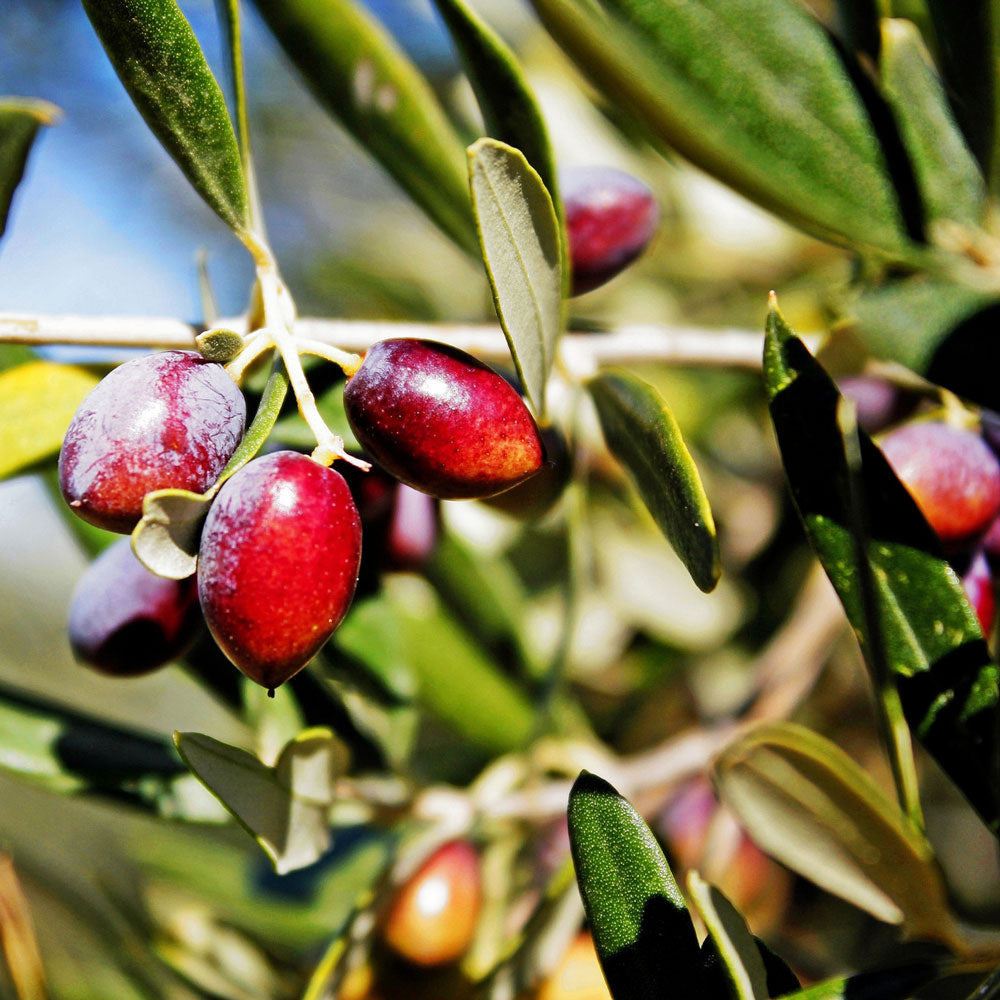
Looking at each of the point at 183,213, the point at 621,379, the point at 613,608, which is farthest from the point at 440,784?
the point at 183,213

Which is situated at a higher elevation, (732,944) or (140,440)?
(140,440)

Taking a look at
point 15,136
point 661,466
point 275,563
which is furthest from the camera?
point 15,136

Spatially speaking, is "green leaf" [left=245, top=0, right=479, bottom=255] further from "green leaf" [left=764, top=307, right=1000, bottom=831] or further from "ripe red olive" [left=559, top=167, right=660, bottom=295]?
"green leaf" [left=764, top=307, right=1000, bottom=831]

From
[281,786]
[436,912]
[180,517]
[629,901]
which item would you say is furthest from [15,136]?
[436,912]

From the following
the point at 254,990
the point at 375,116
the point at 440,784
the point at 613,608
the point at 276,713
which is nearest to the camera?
the point at 375,116

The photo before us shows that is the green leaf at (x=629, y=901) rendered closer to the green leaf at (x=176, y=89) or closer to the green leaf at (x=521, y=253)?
the green leaf at (x=521, y=253)

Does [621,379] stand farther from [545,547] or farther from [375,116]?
[545,547]

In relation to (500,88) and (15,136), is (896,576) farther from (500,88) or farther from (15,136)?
(15,136)
